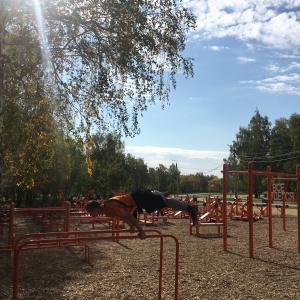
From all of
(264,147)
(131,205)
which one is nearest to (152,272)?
(131,205)

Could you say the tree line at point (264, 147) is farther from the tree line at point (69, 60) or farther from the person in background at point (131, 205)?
the person in background at point (131, 205)

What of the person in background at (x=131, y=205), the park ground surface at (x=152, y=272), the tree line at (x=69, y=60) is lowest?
the park ground surface at (x=152, y=272)

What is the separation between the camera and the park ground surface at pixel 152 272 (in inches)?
217

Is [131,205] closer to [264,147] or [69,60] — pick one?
[69,60]

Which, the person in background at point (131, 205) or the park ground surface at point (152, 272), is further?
the park ground surface at point (152, 272)

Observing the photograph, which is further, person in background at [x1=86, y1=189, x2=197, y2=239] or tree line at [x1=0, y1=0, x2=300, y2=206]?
tree line at [x1=0, y1=0, x2=300, y2=206]

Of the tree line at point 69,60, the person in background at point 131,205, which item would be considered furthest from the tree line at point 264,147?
the person in background at point 131,205

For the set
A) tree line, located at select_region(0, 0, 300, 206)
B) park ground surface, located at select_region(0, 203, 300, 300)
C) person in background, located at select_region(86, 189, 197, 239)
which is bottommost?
park ground surface, located at select_region(0, 203, 300, 300)

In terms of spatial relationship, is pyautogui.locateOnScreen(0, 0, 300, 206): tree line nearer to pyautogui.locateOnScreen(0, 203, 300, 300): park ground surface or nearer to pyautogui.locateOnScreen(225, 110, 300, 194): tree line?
pyautogui.locateOnScreen(0, 203, 300, 300): park ground surface

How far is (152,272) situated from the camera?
6.80 metres

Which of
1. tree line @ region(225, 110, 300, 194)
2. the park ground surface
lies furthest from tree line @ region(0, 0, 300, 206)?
tree line @ region(225, 110, 300, 194)

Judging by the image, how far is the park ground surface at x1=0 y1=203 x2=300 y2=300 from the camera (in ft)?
18.1

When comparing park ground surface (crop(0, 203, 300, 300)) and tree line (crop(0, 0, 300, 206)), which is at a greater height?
tree line (crop(0, 0, 300, 206))

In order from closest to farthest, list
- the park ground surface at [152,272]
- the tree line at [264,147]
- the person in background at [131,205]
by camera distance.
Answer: the person in background at [131,205]
the park ground surface at [152,272]
the tree line at [264,147]
